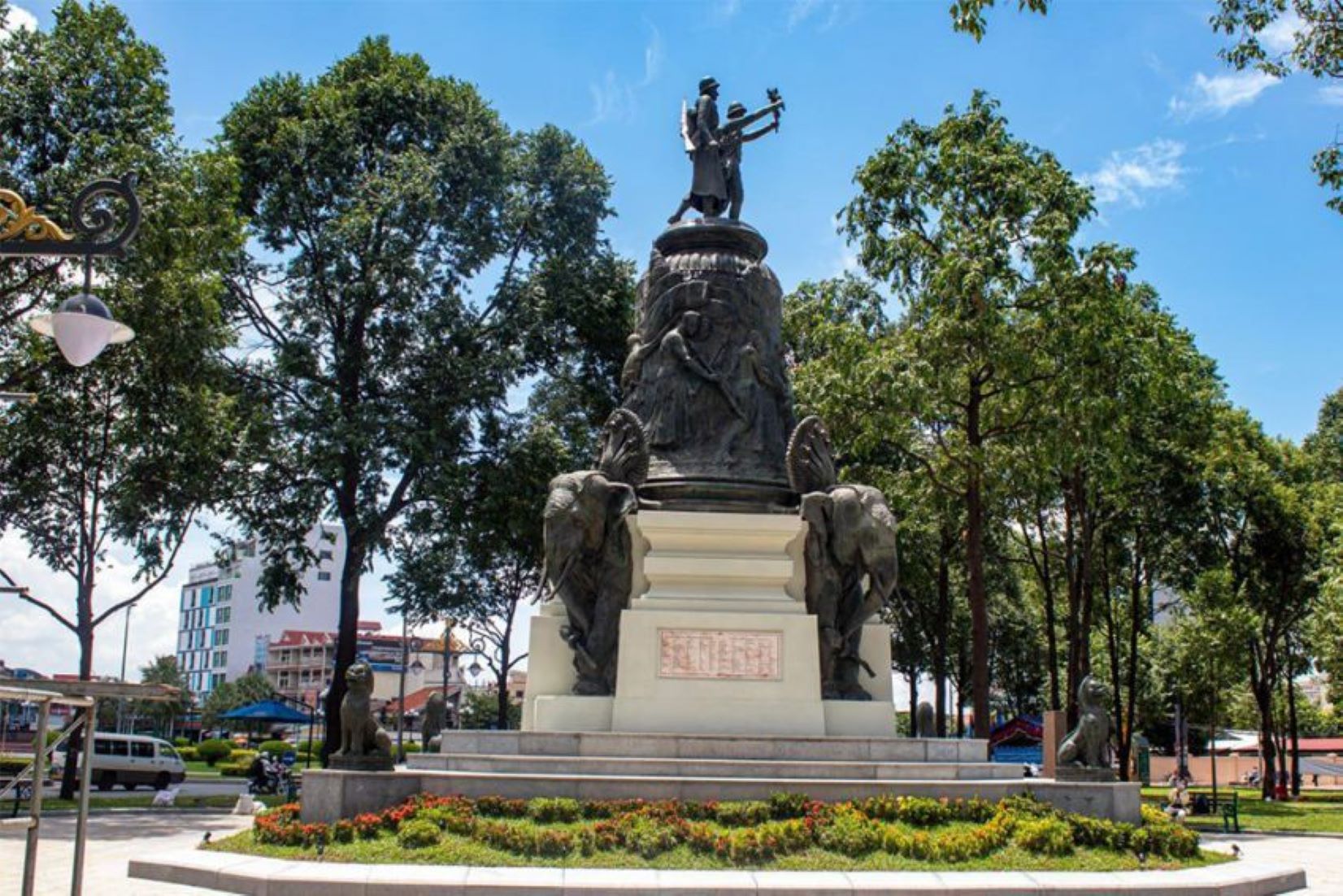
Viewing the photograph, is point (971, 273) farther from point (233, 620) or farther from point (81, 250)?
point (233, 620)

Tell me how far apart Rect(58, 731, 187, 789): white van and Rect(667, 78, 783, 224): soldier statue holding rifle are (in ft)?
75.5

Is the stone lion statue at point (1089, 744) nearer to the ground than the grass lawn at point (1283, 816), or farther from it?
farther from it

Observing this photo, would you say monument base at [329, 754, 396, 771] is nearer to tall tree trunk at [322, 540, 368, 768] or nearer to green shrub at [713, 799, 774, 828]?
green shrub at [713, 799, 774, 828]

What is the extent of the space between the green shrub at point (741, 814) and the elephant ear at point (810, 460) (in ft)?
16.5

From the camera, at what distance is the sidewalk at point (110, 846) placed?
32.9 ft

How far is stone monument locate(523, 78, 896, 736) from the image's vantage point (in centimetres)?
1338

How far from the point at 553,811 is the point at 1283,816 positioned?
21.1 m

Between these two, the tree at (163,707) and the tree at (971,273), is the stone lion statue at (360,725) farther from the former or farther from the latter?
the tree at (163,707)

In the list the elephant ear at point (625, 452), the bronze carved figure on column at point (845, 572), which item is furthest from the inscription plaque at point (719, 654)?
the elephant ear at point (625, 452)

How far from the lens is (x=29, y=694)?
5.52 meters

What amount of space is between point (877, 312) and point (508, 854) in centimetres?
2116

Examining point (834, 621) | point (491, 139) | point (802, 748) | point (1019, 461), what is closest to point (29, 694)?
point (802, 748)

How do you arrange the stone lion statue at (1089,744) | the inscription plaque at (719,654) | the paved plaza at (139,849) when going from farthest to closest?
the inscription plaque at (719,654) < the stone lion statue at (1089,744) < the paved plaza at (139,849)

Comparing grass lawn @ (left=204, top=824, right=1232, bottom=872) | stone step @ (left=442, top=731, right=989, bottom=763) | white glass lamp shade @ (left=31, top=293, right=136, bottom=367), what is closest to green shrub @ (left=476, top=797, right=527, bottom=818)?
grass lawn @ (left=204, top=824, right=1232, bottom=872)
